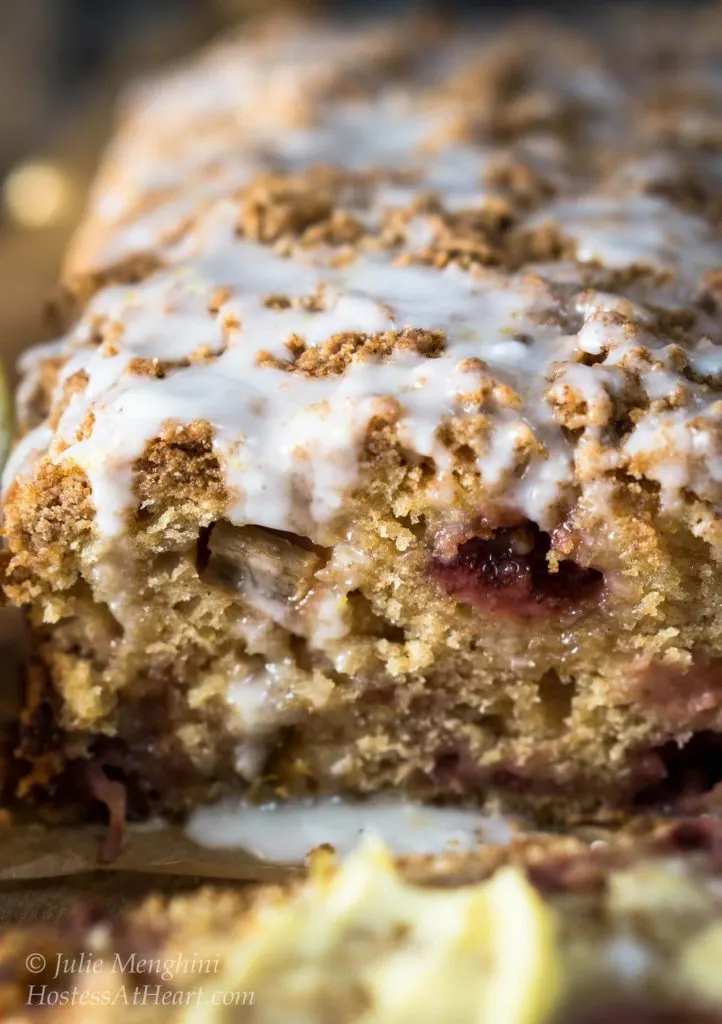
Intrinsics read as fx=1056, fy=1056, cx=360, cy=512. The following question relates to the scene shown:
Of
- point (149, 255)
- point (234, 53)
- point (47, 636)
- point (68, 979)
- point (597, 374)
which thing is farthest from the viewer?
point (234, 53)

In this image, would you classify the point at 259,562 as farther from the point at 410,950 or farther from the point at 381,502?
the point at 410,950

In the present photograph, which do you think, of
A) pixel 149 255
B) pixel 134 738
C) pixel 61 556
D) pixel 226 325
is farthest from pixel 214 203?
pixel 134 738

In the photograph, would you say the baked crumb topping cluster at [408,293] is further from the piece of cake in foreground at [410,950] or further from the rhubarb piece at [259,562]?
the piece of cake in foreground at [410,950]

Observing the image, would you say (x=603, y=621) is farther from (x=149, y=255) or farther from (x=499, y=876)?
(x=149, y=255)

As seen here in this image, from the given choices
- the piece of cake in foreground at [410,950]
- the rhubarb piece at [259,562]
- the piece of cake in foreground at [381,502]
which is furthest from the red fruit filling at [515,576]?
the piece of cake in foreground at [410,950]

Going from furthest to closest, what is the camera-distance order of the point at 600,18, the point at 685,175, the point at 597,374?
the point at 600,18 < the point at 685,175 < the point at 597,374

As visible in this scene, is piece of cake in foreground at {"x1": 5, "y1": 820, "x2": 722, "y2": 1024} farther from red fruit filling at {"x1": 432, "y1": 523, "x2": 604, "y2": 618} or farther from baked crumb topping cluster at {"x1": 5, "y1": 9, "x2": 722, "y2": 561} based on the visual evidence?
baked crumb topping cluster at {"x1": 5, "y1": 9, "x2": 722, "y2": 561}

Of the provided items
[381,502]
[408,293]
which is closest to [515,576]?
[381,502]
